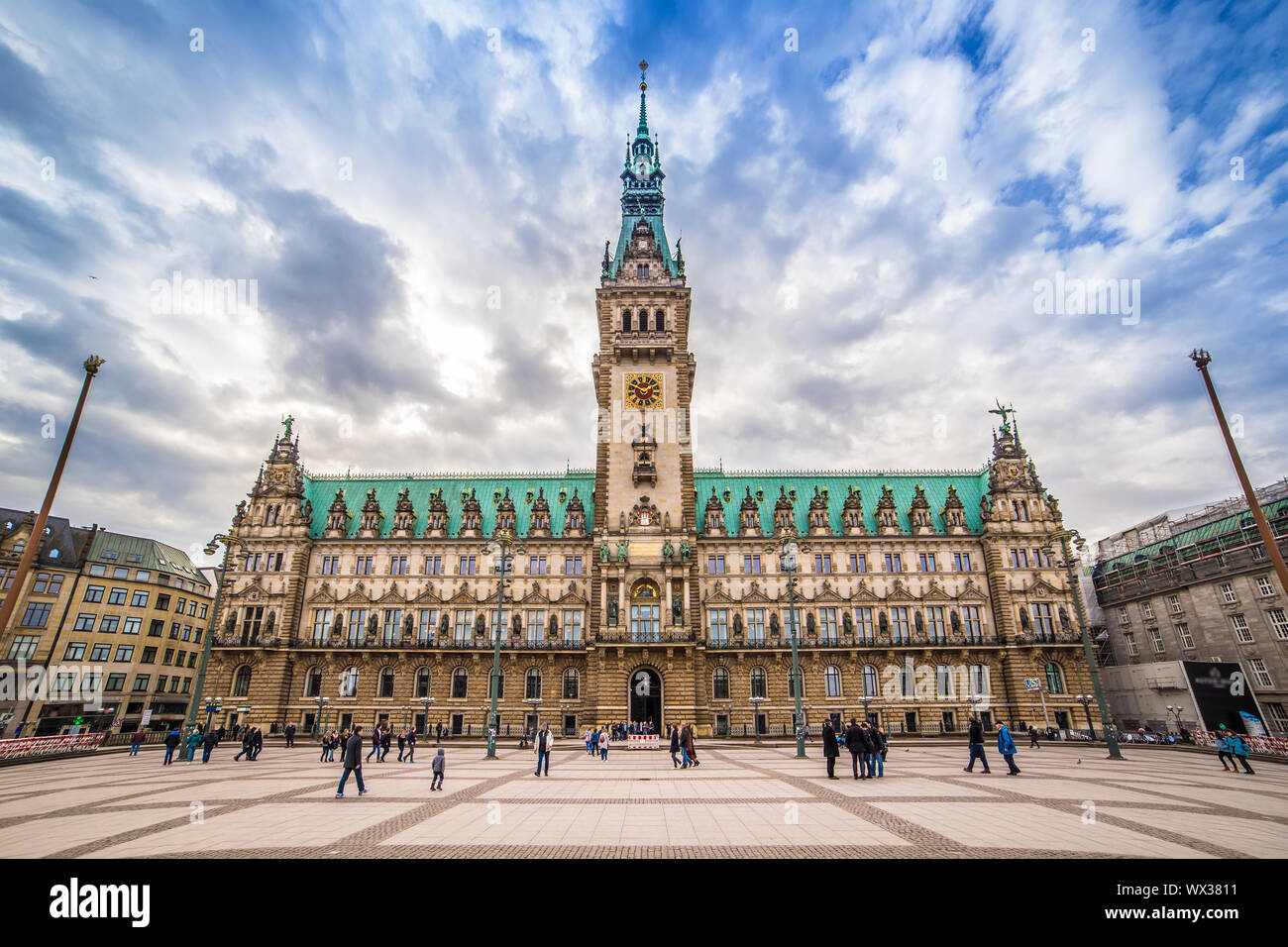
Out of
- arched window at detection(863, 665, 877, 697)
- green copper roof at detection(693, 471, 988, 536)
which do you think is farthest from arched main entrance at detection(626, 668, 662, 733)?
arched window at detection(863, 665, 877, 697)

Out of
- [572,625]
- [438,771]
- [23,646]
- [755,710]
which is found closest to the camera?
[438,771]

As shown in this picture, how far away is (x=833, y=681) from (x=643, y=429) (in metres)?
29.3

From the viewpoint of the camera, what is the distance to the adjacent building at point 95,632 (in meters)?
59.4

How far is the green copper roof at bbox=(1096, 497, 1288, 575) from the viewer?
5141 cm

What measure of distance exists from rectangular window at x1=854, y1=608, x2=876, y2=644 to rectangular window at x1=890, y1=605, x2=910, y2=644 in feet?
6.24

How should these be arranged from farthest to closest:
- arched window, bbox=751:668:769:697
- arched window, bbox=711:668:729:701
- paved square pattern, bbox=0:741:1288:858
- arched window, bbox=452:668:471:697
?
arched window, bbox=452:668:471:697 → arched window, bbox=751:668:769:697 → arched window, bbox=711:668:729:701 → paved square pattern, bbox=0:741:1288:858

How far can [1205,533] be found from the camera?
5906 cm

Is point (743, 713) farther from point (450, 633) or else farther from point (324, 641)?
point (324, 641)

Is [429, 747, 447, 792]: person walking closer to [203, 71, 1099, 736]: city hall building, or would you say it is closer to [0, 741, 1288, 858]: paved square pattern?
[0, 741, 1288, 858]: paved square pattern

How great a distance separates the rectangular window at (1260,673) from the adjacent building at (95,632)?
101 meters

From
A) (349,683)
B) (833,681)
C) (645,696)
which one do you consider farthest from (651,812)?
(349,683)

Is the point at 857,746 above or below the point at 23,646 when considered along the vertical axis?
below

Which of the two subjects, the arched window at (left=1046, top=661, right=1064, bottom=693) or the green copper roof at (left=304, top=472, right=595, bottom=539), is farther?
the green copper roof at (left=304, top=472, right=595, bottom=539)

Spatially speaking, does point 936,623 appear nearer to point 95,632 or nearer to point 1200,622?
point 1200,622
